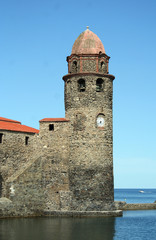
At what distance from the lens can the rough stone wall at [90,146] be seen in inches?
1259

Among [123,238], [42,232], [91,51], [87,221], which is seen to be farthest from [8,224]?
[91,51]

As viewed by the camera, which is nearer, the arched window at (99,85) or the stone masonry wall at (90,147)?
the stone masonry wall at (90,147)

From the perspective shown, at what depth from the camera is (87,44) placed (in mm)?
34125

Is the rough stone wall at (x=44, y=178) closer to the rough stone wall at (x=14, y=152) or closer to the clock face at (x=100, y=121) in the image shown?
the rough stone wall at (x=14, y=152)

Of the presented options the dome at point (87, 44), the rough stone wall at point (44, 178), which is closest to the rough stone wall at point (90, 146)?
the rough stone wall at point (44, 178)

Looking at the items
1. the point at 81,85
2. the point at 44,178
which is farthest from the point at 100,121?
the point at 44,178

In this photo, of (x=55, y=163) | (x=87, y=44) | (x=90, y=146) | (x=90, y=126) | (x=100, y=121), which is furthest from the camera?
A: (x=87, y=44)

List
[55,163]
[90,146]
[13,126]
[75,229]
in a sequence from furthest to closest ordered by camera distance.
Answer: [13,126], [55,163], [90,146], [75,229]

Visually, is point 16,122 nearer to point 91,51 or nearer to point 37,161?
point 37,161

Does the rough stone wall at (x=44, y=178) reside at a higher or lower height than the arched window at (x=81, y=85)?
lower

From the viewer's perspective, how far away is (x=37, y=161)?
32.8m

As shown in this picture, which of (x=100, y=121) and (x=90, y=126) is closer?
(x=90, y=126)

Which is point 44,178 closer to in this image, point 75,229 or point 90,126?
point 90,126

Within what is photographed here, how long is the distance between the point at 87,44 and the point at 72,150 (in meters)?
9.32
